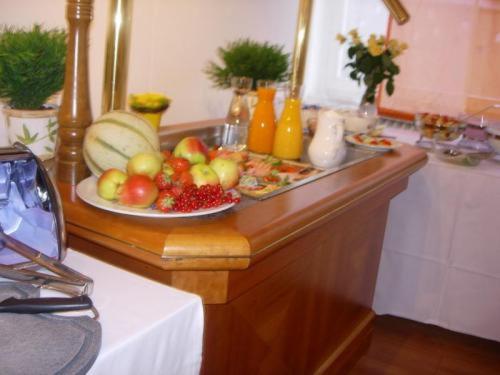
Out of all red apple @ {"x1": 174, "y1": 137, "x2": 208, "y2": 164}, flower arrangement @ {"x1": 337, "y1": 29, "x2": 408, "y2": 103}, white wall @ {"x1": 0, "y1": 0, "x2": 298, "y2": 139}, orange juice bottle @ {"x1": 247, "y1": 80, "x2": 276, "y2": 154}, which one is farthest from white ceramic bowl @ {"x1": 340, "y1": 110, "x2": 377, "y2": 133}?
red apple @ {"x1": 174, "y1": 137, "x2": 208, "y2": 164}

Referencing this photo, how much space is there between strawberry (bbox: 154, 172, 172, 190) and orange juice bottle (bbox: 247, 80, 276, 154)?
0.52m

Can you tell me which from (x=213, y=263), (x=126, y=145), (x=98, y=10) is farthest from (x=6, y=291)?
(x=98, y=10)

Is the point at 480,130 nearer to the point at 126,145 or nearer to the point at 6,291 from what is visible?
the point at 126,145

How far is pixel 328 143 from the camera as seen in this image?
1314mm

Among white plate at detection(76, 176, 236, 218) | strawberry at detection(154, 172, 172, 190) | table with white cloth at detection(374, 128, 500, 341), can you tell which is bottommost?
table with white cloth at detection(374, 128, 500, 341)

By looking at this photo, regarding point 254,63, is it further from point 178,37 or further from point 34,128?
point 34,128

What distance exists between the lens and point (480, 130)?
1.94m

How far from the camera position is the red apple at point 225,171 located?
1.01 m

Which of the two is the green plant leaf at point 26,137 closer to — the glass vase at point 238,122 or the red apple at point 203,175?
the red apple at point 203,175

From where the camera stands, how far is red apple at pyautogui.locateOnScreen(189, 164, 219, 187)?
0.96m

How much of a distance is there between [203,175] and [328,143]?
0.44m

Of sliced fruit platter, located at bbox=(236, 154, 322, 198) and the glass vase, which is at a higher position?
the glass vase

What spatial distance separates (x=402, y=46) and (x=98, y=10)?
0.90 m

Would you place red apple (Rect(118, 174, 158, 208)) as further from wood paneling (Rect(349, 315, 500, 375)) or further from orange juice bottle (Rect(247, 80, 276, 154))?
wood paneling (Rect(349, 315, 500, 375))
